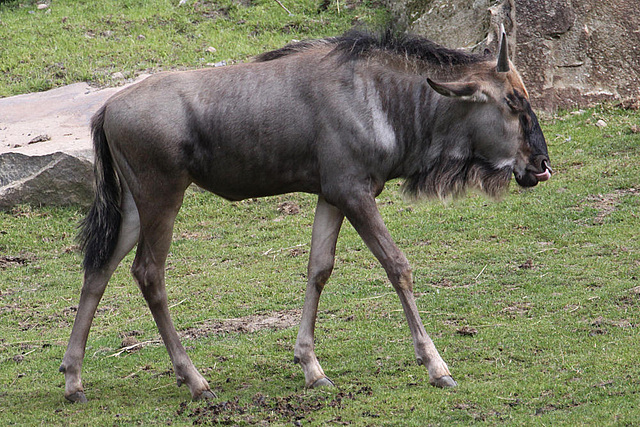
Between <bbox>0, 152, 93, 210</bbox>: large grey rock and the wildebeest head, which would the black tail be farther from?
<bbox>0, 152, 93, 210</bbox>: large grey rock

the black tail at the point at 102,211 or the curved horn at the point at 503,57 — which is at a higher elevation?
the curved horn at the point at 503,57

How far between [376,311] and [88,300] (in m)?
2.55

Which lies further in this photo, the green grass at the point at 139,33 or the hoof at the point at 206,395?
the green grass at the point at 139,33

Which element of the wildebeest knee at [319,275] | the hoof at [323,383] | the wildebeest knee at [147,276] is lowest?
the hoof at [323,383]

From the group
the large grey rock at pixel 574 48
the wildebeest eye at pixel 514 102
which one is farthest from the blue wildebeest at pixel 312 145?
the large grey rock at pixel 574 48

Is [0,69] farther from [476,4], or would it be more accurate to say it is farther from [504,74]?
[504,74]

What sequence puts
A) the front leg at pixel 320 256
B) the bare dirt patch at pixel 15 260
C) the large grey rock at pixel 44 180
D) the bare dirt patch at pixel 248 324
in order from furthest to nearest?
the large grey rock at pixel 44 180 < the bare dirt patch at pixel 15 260 < the bare dirt patch at pixel 248 324 < the front leg at pixel 320 256

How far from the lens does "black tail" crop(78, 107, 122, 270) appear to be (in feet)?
20.1

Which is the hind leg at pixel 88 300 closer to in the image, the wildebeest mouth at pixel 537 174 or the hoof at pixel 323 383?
the hoof at pixel 323 383

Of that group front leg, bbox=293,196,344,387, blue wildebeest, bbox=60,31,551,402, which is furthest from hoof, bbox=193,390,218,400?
front leg, bbox=293,196,344,387

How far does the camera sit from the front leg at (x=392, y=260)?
18.2 feet

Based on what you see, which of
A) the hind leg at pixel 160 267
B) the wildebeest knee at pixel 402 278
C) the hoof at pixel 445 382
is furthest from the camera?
the hind leg at pixel 160 267

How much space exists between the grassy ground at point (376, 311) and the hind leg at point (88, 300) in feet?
0.51

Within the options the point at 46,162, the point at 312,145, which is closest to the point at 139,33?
the point at 46,162
